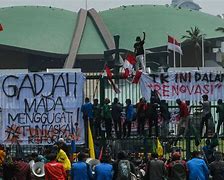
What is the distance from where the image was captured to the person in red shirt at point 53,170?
14312 millimetres

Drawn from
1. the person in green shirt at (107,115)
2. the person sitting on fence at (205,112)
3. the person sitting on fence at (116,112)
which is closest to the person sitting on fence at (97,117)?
the person in green shirt at (107,115)

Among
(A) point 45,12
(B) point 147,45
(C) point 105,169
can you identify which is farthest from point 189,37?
(C) point 105,169

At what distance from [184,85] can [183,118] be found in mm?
974

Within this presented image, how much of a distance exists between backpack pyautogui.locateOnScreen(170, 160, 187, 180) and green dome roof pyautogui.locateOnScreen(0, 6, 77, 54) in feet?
219

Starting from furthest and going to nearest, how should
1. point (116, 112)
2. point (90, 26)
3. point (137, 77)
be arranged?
point (90, 26)
point (137, 77)
point (116, 112)

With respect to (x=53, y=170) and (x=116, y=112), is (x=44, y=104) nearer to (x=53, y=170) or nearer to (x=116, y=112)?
(x=116, y=112)

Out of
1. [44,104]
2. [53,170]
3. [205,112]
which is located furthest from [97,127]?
[53,170]

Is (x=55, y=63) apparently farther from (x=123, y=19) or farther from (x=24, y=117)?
(x=24, y=117)

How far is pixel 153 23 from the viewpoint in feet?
277

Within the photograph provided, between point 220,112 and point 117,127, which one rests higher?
point 220,112

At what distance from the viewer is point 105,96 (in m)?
19.1

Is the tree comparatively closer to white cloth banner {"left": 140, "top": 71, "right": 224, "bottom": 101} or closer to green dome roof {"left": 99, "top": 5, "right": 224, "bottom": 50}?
green dome roof {"left": 99, "top": 5, "right": 224, "bottom": 50}

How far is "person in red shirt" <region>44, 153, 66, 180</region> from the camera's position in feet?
47.0

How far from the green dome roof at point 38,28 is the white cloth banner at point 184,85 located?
203 feet
